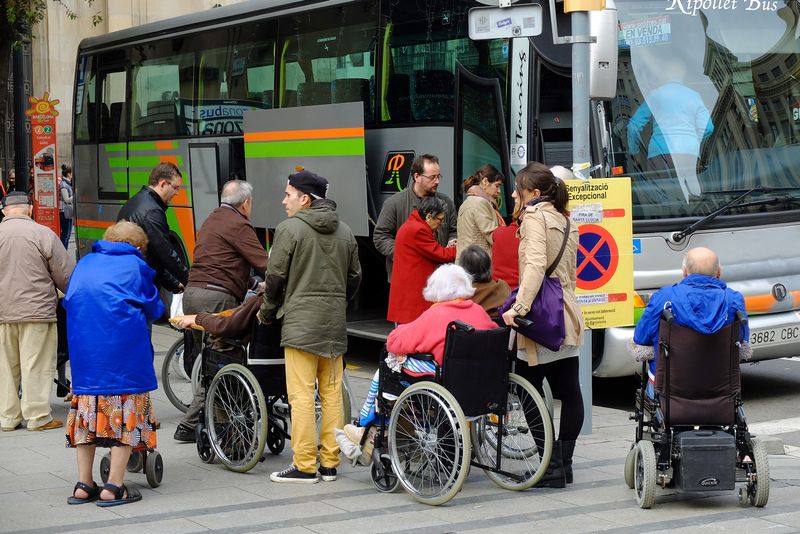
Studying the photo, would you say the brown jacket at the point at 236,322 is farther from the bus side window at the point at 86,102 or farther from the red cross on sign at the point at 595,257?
the bus side window at the point at 86,102

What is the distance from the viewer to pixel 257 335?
7.57 m

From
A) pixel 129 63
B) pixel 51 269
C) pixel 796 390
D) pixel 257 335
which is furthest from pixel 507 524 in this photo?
pixel 129 63

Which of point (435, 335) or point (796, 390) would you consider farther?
point (796, 390)

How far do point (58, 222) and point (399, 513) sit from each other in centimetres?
1705

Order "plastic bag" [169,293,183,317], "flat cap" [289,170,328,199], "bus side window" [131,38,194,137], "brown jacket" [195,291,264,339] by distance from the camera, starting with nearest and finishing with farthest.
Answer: "flat cap" [289,170,328,199] → "brown jacket" [195,291,264,339] → "plastic bag" [169,293,183,317] → "bus side window" [131,38,194,137]

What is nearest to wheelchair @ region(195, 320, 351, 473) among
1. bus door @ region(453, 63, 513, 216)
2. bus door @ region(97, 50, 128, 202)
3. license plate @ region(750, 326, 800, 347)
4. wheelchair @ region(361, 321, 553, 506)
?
wheelchair @ region(361, 321, 553, 506)

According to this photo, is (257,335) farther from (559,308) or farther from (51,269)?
(51,269)

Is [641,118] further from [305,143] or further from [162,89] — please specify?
[162,89]

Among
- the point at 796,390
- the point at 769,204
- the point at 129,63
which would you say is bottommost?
the point at 796,390

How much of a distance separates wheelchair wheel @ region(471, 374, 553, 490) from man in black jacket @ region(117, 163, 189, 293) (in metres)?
2.73

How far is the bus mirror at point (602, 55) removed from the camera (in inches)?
325

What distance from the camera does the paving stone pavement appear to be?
252 inches

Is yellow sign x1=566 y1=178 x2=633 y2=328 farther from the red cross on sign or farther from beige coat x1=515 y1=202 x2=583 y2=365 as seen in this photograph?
beige coat x1=515 y1=202 x2=583 y2=365

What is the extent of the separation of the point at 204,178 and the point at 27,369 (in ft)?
18.2
